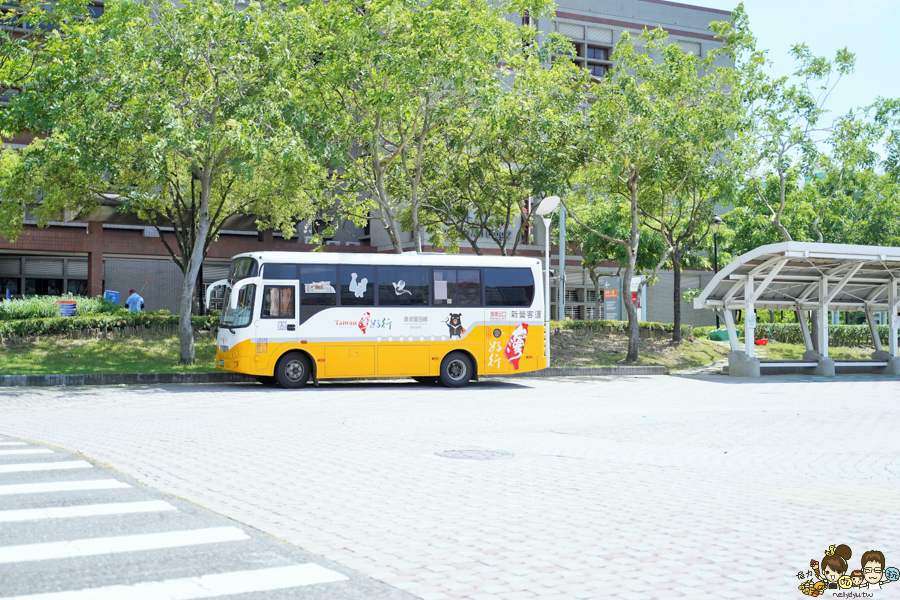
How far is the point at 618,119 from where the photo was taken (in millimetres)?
27594

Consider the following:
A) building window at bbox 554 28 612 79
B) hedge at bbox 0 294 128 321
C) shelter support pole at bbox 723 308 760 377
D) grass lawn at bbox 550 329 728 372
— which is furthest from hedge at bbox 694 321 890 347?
hedge at bbox 0 294 128 321

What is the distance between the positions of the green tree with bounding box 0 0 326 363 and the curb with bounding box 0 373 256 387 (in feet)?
5.39

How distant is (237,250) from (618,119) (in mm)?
20867

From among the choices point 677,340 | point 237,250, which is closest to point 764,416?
point 677,340

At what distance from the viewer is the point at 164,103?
20719mm

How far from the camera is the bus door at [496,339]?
2245 centimetres

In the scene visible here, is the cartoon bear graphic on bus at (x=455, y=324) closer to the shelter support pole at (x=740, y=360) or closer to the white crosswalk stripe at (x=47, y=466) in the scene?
the shelter support pole at (x=740, y=360)

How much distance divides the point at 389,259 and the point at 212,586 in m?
17.1

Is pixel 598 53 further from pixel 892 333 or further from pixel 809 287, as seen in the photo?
pixel 892 333

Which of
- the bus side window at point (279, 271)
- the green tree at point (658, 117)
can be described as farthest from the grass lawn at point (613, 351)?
the bus side window at point (279, 271)

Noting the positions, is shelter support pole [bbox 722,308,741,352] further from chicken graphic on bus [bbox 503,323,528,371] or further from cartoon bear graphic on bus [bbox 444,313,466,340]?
cartoon bear graphic on bus [bbox 444,313,466,340]

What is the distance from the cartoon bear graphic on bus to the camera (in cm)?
2205

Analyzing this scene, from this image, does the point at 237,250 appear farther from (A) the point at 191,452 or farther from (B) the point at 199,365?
(A) the point at 191,452

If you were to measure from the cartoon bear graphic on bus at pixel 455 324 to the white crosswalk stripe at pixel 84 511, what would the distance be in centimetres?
1526
